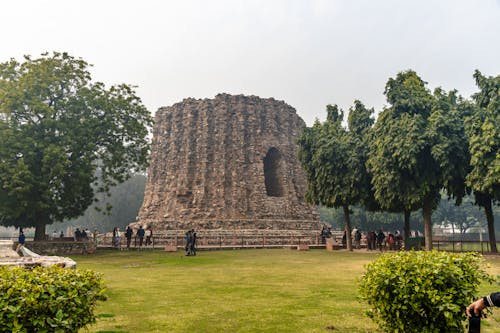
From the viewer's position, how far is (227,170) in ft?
117

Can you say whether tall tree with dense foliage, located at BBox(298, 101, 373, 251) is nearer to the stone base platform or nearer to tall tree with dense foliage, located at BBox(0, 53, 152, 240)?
tall tree with dense foliage, located at BBox(0, 53, 152, 240)

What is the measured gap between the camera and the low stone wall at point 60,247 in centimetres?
2267

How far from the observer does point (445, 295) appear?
443 centimetres

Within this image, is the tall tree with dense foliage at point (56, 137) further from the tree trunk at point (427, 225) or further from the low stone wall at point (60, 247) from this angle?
the tree trunk at point (427, 225)

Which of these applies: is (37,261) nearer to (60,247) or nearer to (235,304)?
(235,304)

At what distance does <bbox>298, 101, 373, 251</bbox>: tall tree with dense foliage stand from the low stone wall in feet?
44.5

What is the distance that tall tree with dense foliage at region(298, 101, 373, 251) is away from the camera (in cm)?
2419

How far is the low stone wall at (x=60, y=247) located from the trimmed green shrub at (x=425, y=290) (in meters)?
21.5

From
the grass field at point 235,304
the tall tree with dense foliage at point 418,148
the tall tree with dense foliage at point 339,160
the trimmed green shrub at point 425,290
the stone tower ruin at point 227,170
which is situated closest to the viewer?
the trimmed green shrub at point 425,290

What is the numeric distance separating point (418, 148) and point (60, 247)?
18.7 meters

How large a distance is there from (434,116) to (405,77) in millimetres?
4173

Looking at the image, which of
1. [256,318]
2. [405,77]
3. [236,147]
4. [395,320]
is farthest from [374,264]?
[236,147]

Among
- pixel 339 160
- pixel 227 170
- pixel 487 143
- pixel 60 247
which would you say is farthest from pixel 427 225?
pixel 60 247

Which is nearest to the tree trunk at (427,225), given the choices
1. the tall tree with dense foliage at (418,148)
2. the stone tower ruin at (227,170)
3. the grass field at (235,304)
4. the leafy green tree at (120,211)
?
the tall tree with dense foliage at (418,148)
